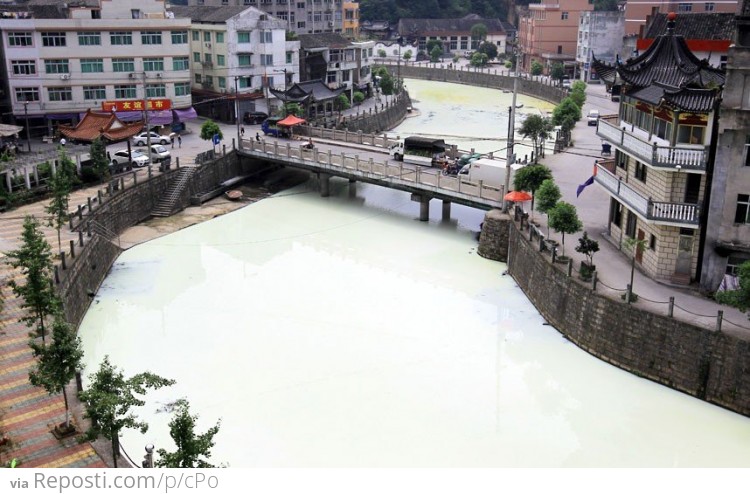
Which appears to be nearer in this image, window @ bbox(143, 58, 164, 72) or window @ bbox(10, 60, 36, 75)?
window @ bbox(10, 60, 36, 75)

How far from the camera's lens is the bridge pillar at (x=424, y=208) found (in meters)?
36.0

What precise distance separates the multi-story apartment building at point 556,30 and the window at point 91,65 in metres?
54.6

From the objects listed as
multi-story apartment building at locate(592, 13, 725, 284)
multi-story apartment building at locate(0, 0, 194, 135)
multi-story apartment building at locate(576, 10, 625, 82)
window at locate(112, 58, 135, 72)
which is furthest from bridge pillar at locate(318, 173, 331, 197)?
multi-story apartment building at locate(576, 10, 625, 82)

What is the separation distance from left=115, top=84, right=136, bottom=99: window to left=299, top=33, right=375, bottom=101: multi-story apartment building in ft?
61.7

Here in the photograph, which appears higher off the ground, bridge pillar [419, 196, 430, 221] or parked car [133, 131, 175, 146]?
parked car [133, 131, 175, 146]

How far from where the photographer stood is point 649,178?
81.1 feet

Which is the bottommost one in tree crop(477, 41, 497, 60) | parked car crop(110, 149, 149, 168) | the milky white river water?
the milky white river water

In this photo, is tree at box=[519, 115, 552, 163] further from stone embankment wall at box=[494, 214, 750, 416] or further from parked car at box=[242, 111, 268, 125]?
stone embankment wall at box=[494, 214, 750, 416]

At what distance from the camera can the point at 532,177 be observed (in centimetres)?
3066

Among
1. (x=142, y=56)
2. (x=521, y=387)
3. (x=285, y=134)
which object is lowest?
(x=521, y=387)

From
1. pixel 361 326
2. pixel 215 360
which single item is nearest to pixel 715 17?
pixel 361 326

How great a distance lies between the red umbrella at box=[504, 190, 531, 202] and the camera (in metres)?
30.2

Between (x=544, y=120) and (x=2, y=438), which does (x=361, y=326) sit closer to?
(x=2, y=438)

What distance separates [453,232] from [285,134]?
17091 millimetres
